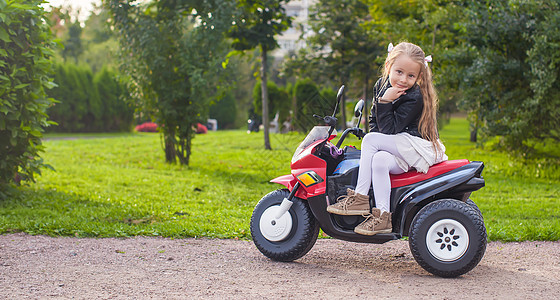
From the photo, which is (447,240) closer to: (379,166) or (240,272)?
(379,166)

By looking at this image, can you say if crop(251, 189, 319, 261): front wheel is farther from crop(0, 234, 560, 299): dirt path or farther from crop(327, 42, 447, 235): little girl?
crop(327, 42, 447, 235): little girl

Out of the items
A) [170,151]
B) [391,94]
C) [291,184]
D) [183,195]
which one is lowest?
[183,195]

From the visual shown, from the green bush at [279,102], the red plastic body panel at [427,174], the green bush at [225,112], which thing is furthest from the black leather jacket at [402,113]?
the green bush at [225,112]

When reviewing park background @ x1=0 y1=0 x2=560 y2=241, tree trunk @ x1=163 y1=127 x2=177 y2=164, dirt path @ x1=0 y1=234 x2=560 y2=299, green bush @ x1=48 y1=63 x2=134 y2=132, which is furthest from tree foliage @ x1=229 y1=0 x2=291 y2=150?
green bush @ x1=48 y1=63 x2=134 y2=132

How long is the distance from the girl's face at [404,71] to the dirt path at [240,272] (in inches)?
56.8

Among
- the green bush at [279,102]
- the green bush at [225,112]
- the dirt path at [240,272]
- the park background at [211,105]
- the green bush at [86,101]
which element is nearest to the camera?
the dirt path at [240,272]

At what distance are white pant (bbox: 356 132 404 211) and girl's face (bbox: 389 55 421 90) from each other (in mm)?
413

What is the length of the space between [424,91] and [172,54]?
26.2 ft

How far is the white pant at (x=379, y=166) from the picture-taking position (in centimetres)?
423

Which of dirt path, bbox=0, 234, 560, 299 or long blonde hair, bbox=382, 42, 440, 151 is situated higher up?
long blonde hair, bbox=382, 42, 440, 151

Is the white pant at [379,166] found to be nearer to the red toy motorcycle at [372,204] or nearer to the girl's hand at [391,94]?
the red toy motorcycle at [372,204]

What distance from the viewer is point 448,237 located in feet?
13.6

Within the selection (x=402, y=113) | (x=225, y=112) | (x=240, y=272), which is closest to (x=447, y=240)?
(x=402, y=113)

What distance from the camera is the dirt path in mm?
3721
